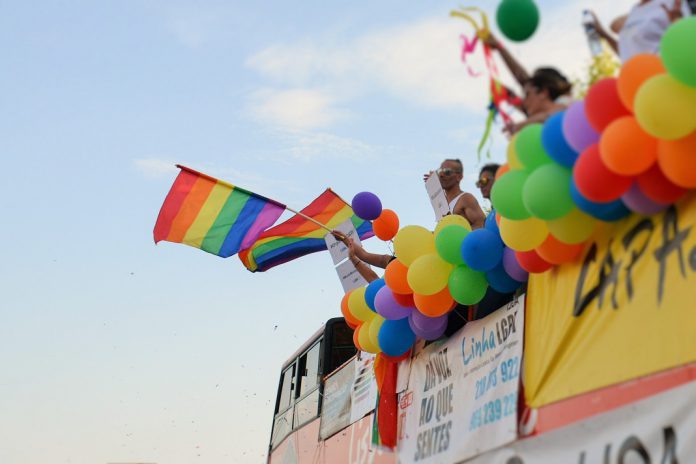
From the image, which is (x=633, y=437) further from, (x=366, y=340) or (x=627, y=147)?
(x=366, y=340)

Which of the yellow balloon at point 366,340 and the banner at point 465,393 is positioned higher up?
the yellow balloon at point 366,340

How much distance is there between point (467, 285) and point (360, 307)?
1.45 metres

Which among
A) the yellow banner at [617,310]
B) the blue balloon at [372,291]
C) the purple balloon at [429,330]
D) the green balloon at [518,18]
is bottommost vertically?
the yellow banner at [617,310]

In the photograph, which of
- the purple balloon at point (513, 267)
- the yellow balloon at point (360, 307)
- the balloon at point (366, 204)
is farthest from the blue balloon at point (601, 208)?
the balloon at point (366, 204)

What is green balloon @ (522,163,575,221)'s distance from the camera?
158 inches

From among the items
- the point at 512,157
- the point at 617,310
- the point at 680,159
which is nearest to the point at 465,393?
the point at 617,310

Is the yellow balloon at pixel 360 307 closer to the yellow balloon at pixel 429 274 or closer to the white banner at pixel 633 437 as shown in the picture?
the yellow balloon at pixel 429 274

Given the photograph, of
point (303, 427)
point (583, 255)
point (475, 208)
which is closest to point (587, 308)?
point (583, 255)

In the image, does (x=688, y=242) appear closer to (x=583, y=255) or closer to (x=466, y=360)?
(x=583, y=255)

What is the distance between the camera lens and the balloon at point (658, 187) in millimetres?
3732

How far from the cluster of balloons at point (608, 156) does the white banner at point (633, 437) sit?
0.85 meters

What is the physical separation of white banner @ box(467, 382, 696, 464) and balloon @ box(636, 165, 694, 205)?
79cm

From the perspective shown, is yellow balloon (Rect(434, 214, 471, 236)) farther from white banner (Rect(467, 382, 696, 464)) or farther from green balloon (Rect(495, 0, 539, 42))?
green balloon (Rect(495, 0, 539, 42))

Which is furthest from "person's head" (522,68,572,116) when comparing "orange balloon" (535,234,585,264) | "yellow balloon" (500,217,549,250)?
"orange balloon" (535,234,585,264)
